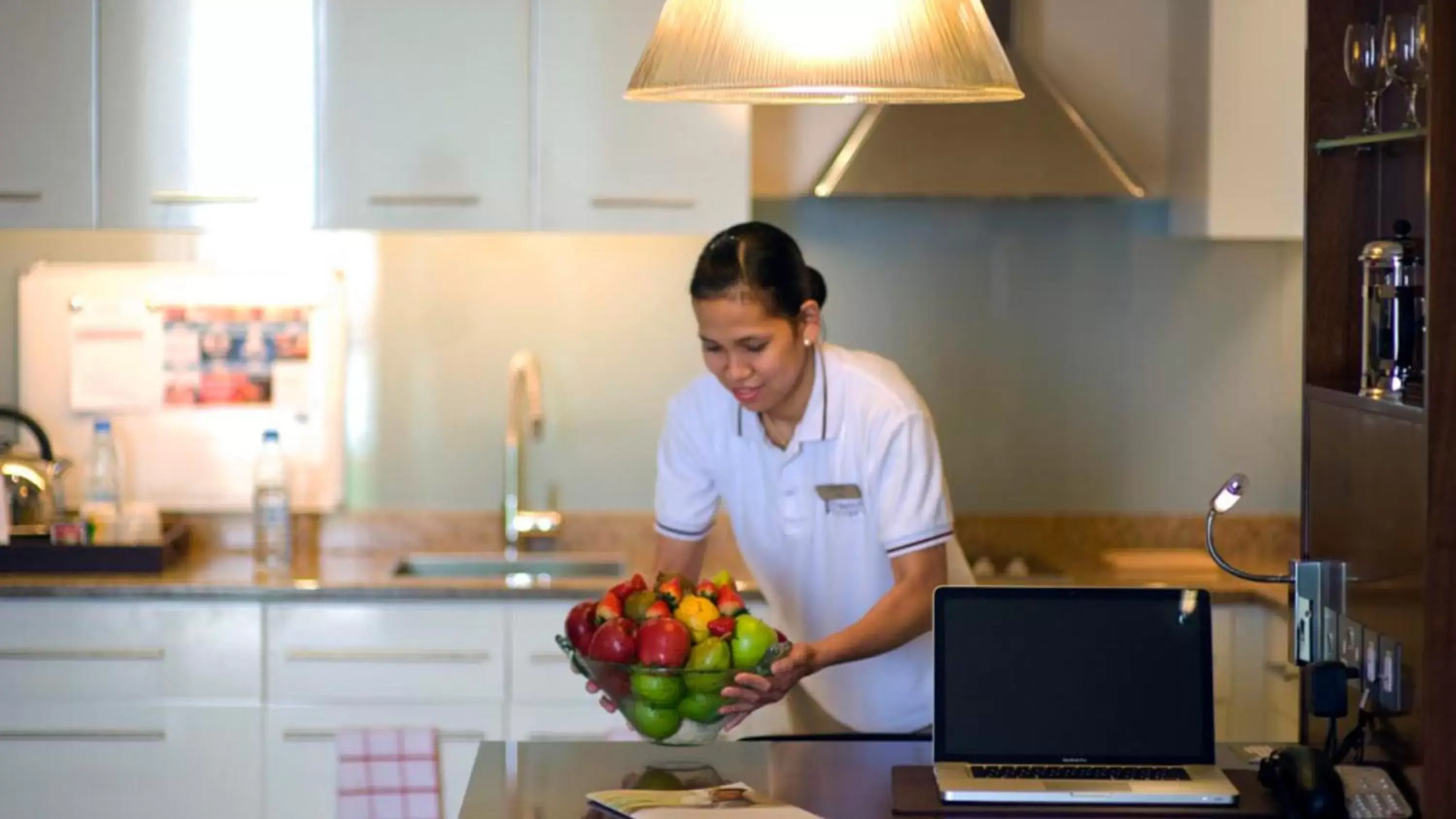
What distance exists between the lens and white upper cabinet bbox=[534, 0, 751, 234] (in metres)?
3.88

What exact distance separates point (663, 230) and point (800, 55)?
6.12 feet

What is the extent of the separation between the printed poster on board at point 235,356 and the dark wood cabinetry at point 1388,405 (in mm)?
2458

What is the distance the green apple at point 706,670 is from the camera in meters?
2.23

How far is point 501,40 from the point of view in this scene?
3898 millimetres

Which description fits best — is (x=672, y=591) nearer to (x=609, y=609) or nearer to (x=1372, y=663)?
(x=609, y=609)

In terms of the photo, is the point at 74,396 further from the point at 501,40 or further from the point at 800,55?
the point at 800,55

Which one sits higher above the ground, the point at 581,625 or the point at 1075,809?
the point at 581,625

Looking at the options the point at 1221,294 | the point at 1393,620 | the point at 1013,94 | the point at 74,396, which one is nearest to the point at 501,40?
the point at 74,396

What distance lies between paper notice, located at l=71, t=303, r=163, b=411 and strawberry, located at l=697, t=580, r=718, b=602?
7.30 ft

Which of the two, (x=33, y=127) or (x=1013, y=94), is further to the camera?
(x=33, y=127)

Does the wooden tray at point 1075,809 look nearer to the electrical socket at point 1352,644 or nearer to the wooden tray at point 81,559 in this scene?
the electrical socket at point 1352,644

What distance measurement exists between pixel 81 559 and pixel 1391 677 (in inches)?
105

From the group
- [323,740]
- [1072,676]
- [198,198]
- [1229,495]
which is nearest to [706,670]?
[1072,676]

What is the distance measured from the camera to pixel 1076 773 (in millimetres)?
2199
